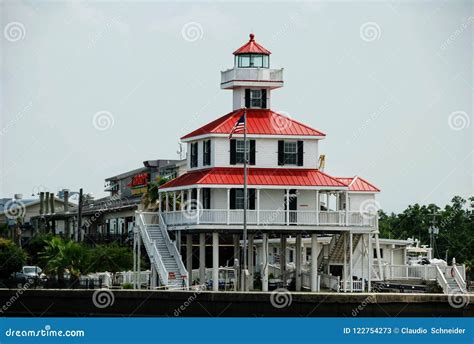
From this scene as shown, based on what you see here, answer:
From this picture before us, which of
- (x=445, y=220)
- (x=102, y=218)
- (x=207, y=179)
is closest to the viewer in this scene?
(x=207, y=179)

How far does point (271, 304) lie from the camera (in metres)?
67.8

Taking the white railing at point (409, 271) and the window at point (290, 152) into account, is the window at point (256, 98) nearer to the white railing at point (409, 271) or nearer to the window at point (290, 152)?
the window at point (290, 152)

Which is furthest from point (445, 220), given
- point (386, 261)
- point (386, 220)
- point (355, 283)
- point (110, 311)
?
point (110, 311)

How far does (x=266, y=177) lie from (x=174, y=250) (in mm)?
6069

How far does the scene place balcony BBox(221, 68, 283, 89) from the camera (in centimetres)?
7775

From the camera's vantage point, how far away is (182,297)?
68.9 meters

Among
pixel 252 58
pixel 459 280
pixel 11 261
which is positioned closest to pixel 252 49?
pixel 252 58

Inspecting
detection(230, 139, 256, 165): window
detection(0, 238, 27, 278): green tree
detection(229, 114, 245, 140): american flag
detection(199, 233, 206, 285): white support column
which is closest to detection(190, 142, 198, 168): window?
detection(230, 139, 256, 165): window

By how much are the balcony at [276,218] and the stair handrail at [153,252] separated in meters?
1.64

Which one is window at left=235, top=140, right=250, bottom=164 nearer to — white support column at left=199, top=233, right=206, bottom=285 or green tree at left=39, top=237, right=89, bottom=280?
white support column at left=199, top=233, right=206, bottom=285

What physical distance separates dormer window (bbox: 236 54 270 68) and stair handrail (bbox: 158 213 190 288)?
9278 millimetres

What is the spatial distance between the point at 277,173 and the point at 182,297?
32.0 feet

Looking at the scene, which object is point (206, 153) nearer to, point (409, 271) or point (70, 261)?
point (70, 261)

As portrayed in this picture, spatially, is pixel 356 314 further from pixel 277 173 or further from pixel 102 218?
pixel 102 218
